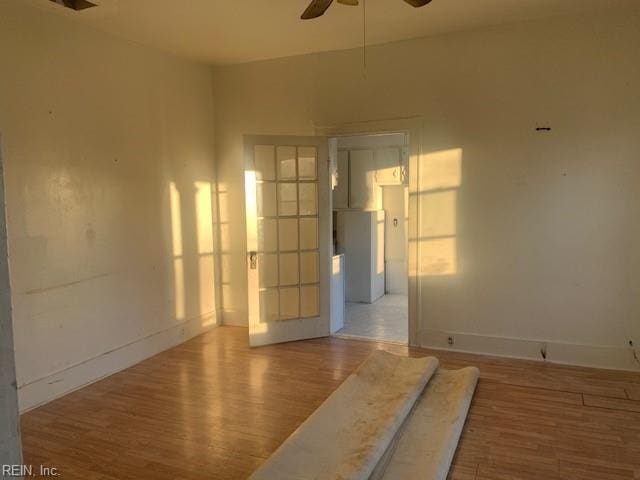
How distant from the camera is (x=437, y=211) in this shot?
174 inches

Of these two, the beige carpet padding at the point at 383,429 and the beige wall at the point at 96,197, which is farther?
the beige wall at the point at 96,197

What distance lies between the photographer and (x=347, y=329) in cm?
528

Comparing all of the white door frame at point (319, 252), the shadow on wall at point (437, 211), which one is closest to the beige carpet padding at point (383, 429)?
the shadow on wall at point (437, 211)

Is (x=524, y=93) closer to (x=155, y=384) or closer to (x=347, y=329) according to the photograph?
(x=347, y=329)

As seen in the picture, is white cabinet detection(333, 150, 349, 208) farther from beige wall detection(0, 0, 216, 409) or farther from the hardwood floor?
the hardwood floor

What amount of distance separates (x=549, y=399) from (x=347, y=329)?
2.31 m

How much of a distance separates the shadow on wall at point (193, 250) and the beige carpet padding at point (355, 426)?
206 centimetres

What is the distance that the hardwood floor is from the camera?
8.55 feet

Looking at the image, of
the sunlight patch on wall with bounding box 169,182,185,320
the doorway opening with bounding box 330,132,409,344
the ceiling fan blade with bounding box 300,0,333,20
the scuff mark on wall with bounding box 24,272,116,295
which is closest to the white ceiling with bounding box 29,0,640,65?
the ceiling fan blade with bounding box 300,0,333,20

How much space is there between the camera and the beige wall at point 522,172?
3832 millimetres

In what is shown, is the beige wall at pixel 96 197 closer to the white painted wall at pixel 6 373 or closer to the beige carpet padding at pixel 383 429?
the beige carpet padding at pixel 383 429

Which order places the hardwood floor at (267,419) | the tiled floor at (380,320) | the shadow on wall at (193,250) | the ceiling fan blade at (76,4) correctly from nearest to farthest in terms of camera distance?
the hardwood floor at (267,419)
the ceiling fan blade at (76,4)
the shadow on wall at (193,250)
the tiled floor at (380,320)

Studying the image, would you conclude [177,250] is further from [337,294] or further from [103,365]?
[337,294]

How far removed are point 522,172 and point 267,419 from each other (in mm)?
2867
